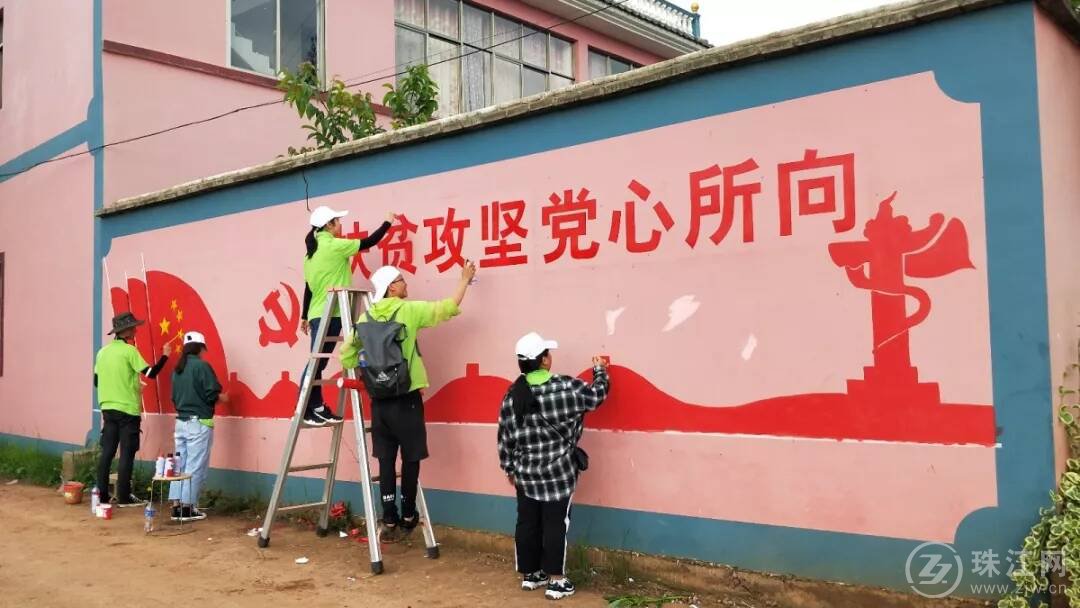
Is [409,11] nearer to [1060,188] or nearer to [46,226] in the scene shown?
[46,226]

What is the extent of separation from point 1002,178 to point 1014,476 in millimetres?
1323

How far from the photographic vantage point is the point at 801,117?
450 cm

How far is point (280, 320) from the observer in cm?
718

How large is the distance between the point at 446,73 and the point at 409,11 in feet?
3.42

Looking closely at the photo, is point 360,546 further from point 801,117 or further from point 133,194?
point 133,194

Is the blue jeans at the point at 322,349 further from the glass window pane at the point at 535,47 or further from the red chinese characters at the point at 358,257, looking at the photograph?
the glass window pane at the point at 535,47

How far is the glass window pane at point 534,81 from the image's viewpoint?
47.4 feet

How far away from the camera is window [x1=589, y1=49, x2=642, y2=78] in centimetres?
1546

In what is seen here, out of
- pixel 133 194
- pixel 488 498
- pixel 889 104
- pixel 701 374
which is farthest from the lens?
pixel 133 194

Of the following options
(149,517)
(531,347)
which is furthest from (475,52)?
(531,347)

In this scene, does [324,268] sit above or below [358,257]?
below

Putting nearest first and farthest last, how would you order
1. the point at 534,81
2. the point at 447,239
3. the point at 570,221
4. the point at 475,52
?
the point at 570,221, the point at 447,239, the point at 475,52, the point at 534,81

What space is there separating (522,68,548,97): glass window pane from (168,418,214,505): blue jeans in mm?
8840

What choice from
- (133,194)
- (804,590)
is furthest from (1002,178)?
(133,194)
